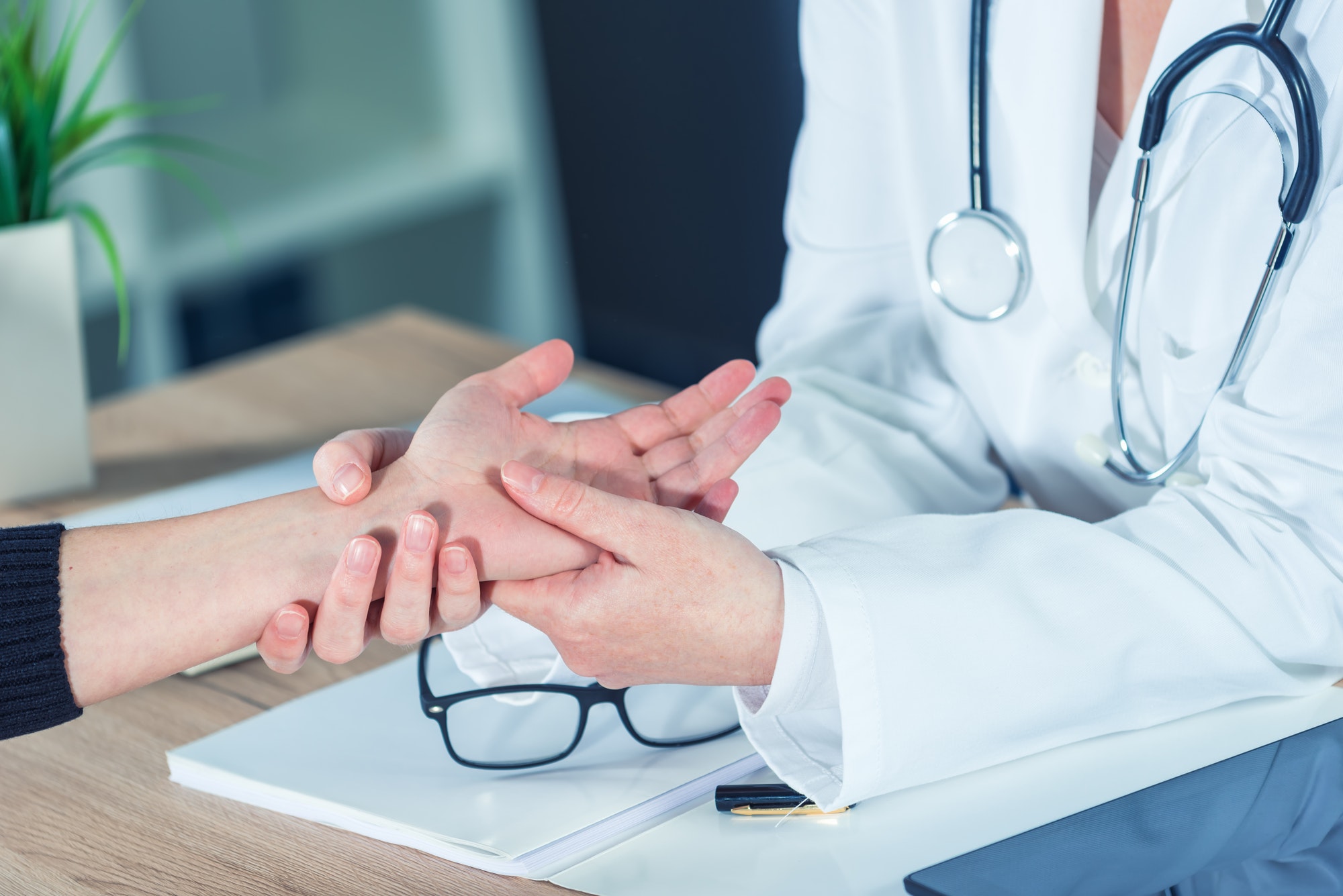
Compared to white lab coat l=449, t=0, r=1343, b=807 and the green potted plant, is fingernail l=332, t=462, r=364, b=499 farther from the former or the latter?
the green potted plant

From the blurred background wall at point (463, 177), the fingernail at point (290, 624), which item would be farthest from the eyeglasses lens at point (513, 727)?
the blurred background wall at point (463, 177)

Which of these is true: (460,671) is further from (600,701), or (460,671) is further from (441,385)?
(441,385)

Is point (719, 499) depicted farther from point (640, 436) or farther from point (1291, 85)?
point (1291, 85)

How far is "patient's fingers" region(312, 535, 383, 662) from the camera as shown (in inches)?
25.5

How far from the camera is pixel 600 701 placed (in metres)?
0.73

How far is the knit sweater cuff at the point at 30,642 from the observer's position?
65 cm

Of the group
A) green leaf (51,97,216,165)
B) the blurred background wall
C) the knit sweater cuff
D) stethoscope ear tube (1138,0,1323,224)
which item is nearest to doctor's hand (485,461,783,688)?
the knit sweater cuff

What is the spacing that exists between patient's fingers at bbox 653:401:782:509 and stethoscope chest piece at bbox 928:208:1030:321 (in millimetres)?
193

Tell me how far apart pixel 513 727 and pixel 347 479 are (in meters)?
0.18

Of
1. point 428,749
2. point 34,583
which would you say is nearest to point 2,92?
point 34,583

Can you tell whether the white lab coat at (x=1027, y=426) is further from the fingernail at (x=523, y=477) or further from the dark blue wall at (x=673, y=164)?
the dark blue wall at (x=673, y=164)


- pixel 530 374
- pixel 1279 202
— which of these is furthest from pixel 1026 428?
pixel 530 374

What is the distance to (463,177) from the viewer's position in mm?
3023

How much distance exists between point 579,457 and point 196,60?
2.13 metres
